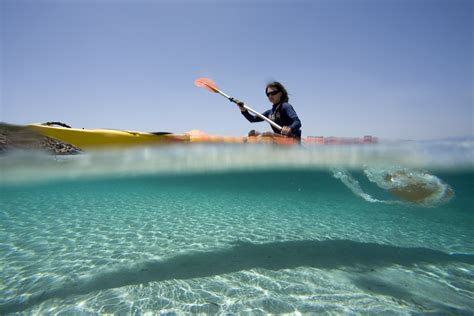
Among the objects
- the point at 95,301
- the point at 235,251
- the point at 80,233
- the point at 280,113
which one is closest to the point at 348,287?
the point at 235,251

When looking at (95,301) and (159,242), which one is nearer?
(95,301)

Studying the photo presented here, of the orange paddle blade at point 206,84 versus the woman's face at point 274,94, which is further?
the orange paddle blade at point 206,84

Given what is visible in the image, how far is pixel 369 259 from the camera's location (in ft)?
21.8

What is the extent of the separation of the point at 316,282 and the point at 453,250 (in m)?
6.14

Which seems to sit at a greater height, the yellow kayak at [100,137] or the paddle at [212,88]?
the paddle at [212,88]

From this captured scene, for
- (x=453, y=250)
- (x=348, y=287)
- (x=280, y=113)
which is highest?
(x=280, y=113)

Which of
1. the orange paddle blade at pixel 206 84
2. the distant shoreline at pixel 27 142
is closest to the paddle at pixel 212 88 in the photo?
the orange paddle blade at pixel 206 84

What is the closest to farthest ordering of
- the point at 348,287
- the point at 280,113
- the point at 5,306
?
the point at 5,306 < the point at 348,287 < the point at 280,113

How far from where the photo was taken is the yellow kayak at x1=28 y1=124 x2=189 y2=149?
761cm

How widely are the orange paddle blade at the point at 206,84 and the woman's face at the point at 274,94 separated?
5.76 ft

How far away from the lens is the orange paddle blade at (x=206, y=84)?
7.50m

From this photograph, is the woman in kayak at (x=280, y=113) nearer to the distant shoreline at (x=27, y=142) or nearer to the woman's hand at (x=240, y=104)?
the woman's hand at (x=240, y=104)

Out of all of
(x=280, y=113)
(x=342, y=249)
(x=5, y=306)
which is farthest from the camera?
(x=342, y=249)

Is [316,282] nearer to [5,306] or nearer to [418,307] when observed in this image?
[418,307]
